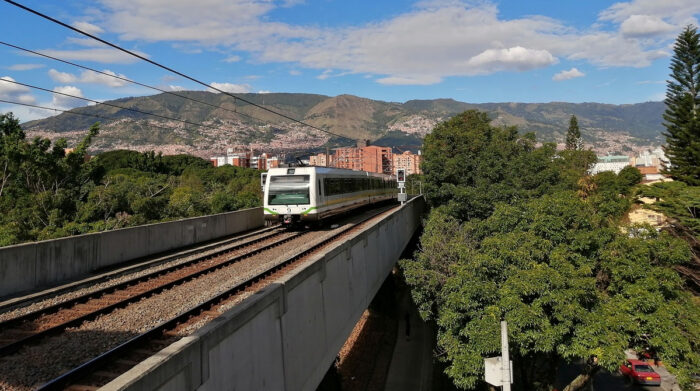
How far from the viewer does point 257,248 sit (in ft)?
53.0

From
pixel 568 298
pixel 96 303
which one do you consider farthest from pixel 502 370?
pixel 96 303

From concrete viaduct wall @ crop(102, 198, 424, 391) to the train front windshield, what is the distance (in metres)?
4.91

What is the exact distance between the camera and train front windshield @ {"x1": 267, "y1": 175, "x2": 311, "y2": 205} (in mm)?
19406

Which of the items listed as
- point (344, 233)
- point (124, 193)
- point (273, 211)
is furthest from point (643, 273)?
point (124, 193)

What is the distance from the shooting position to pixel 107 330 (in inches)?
306

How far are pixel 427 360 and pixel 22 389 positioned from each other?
25.1 m

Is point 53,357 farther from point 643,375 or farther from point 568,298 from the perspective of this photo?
point 643,375

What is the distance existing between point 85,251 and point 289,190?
860 cm

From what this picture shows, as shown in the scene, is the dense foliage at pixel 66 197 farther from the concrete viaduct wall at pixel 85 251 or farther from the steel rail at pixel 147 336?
the steel rail at pixel 147 336

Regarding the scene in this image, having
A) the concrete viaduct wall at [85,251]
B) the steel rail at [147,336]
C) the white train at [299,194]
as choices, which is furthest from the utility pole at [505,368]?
the white train at [299,194]

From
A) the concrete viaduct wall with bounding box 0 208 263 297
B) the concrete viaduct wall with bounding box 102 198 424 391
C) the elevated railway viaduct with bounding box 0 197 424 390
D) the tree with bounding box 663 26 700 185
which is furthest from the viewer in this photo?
the tree with bounding box 663 26 700 185

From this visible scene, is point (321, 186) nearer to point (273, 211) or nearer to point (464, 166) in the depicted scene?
point (273, 211)

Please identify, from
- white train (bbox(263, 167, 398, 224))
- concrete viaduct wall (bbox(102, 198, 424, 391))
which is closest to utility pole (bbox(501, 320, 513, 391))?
concrete viaduct wall (bbox(102, 198, 424, 391))

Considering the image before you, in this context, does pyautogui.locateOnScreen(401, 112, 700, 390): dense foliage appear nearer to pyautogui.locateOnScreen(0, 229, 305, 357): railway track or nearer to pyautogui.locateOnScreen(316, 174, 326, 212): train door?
pyautogui.locateOnScreen(316, 174, 326, 212): train door
